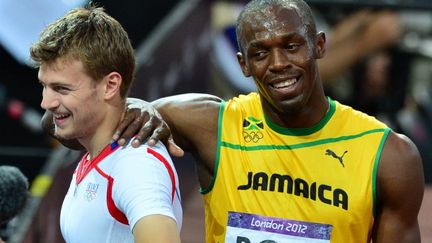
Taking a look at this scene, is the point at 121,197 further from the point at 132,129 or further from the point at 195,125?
the point at 195,125

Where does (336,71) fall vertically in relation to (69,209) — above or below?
below

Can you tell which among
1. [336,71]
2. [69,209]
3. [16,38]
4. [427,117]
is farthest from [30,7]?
[69,209]

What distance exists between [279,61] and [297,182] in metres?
0.48

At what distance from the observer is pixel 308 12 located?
3891 mm

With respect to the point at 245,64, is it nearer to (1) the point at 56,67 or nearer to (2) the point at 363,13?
(1) the point at 56,67

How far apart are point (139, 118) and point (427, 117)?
4904 mm

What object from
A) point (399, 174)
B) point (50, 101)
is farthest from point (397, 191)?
point (50, 101)

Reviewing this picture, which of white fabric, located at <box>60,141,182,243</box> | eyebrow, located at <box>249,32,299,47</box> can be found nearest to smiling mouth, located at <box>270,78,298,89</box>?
eyebrow, located at <box>249,32,299,47</box>

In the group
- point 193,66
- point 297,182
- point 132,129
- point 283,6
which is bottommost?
point 193,66

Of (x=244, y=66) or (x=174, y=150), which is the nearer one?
(x=174, y=150)

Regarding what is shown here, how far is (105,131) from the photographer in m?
3.23

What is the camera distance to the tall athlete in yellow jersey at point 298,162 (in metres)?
3.79

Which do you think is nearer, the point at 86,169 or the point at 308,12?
the point at 86,169

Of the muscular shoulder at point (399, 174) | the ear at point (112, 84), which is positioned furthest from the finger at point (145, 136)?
the muscular shoulder at point (399, 174)
